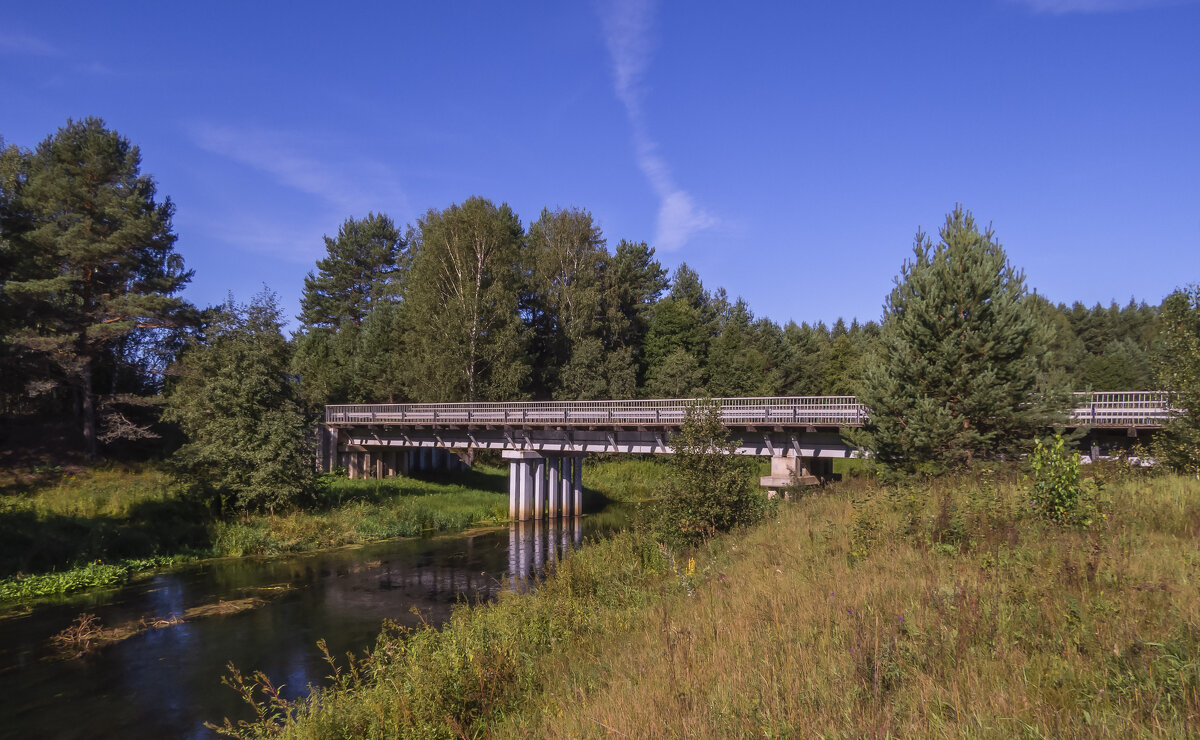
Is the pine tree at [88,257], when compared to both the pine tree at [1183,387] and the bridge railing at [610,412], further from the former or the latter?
the pine tree at [1183,387]

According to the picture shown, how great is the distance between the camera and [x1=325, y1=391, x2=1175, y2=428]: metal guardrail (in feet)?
71.3

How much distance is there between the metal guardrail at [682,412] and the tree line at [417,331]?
6.69 feet

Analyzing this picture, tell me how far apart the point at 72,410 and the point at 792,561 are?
40.1m

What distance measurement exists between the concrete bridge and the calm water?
8062 millimetres

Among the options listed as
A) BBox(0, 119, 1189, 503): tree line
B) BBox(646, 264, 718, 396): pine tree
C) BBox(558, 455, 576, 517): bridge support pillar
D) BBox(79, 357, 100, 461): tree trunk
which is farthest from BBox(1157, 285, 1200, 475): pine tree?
BBox(646, 264, 718, 396): pine tree

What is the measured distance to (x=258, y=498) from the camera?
29062 mm

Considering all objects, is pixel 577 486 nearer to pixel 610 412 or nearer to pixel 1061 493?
pixel 610 412

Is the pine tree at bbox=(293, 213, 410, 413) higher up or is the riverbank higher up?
the pine tree at bbox=(293, 213, 410, 413)

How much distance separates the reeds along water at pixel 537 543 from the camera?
23469 millimetres

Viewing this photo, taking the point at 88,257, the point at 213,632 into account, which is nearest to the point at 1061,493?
the point at 213,632

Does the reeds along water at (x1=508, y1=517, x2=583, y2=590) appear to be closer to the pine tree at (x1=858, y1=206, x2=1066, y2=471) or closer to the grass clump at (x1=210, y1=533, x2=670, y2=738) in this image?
the grass clump at (x1=210, y1=533, x2=670, y2=738)

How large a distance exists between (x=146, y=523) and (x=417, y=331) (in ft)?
90.7

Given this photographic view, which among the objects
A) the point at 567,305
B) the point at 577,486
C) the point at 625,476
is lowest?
the point at 625,476

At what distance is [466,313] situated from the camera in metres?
49.8
